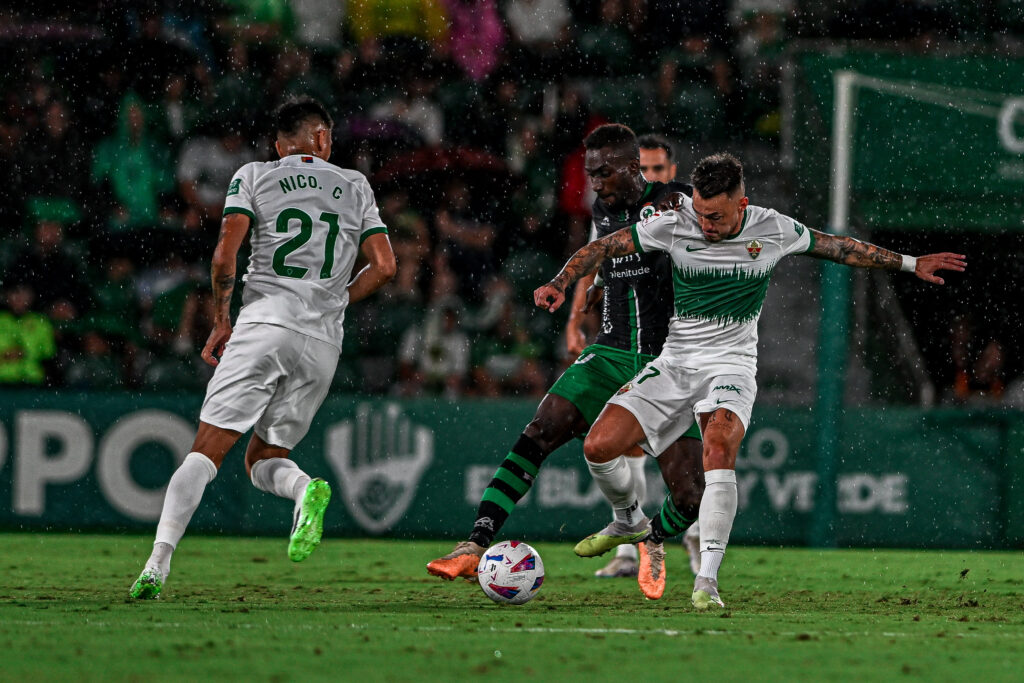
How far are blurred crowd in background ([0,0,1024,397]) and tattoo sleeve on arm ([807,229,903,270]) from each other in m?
5.60

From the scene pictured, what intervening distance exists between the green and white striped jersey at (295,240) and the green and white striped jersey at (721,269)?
1.44 metres

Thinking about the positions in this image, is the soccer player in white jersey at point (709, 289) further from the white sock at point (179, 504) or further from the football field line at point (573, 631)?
the white sock at point (179, 504)

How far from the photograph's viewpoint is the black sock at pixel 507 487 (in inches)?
264

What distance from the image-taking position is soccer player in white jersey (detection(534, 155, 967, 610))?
6.50 meters

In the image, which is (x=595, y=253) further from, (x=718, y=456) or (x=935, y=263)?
(x=935, y=263)

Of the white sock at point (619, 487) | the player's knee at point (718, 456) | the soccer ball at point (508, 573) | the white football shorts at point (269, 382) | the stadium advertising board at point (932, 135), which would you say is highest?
the stadium advertising board at point (932, 135)

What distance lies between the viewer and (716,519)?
247 inches

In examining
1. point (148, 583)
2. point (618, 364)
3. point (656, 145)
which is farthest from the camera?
point (656, 145)

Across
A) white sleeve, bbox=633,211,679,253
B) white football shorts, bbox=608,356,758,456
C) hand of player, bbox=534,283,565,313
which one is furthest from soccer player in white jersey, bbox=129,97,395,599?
white football shorts, bbox=608,356,758,456

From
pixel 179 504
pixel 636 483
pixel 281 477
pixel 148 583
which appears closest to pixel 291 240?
pixel 281 477

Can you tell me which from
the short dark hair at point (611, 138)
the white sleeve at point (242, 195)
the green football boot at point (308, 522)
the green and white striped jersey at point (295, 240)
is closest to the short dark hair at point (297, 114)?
the green and white striped jersey at point (295, 240)

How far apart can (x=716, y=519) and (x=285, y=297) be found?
87.8 inches

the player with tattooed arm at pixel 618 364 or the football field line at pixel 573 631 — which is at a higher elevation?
the player with tattooed arm at pixel 618 364

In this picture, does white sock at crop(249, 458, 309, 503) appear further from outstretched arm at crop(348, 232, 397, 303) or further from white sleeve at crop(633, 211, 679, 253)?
white sleeve at crop(633, 211, 679, 253)
